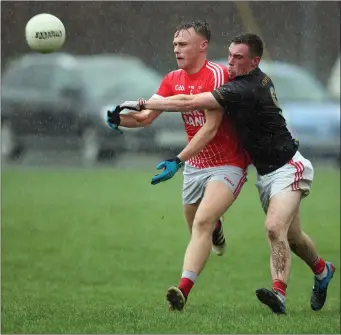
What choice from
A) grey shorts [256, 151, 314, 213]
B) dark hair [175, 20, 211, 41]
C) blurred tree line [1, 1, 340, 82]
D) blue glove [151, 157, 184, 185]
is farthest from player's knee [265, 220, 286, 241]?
blurred tree line [1, 1, 340, 82]

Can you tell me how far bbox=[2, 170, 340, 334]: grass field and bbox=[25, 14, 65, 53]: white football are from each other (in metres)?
2.06

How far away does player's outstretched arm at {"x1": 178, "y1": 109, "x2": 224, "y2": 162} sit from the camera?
8.38 metres

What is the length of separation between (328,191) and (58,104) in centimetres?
655

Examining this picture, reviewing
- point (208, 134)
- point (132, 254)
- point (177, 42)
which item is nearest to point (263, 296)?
point (208, 134)

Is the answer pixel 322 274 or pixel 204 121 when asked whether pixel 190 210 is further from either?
pixel 322 274

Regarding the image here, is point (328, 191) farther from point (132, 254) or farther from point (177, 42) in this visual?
point (177, 42)

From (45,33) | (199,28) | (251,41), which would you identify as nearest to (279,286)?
(251,41)

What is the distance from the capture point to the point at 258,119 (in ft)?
28.0

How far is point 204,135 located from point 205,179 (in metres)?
0.51

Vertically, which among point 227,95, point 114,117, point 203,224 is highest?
point 227,95

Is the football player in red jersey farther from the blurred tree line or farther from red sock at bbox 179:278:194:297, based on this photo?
the blurred tree line

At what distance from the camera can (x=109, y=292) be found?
36.0 ft

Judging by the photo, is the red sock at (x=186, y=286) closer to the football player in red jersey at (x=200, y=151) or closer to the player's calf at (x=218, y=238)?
the football player in red jersey at (x=200, y=151)

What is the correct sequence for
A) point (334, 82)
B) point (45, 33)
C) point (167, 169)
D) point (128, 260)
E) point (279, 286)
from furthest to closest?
point (334, 82) → point (128, 260) → point (45, 33) → point (279, 286) → point (167, 169)
